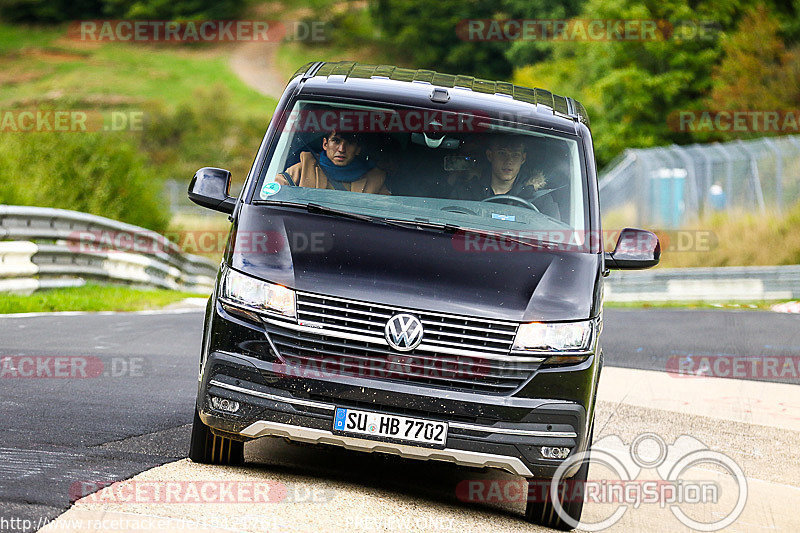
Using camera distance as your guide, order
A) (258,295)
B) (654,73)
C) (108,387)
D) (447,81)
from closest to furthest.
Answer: (258,295) < (447,81) < (108,387) < (654,73)

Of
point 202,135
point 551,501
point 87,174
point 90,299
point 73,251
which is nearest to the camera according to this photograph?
point 551,501

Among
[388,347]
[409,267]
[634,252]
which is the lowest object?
[388,347]

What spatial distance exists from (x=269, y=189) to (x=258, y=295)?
0.89 m

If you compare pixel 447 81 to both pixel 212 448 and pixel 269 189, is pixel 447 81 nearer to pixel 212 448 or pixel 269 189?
pixel 269 189

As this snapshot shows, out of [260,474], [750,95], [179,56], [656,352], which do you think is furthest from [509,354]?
[179,56]

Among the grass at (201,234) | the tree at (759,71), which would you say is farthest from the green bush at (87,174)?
the tree at (759,71)

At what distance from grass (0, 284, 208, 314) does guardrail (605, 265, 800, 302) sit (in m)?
10.1

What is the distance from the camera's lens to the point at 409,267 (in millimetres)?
5918

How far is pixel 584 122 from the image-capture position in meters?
7.40

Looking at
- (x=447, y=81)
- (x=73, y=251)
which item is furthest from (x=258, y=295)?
(x=73, y=251)

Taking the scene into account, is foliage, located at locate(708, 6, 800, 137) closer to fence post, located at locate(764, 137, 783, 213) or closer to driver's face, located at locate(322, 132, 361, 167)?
fence post, located at locate(764, 137, 783, 213)

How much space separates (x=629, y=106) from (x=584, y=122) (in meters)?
49.4

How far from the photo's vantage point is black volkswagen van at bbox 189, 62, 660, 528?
5734 millimetres

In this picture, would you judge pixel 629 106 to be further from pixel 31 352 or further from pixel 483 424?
pixel 483 424
